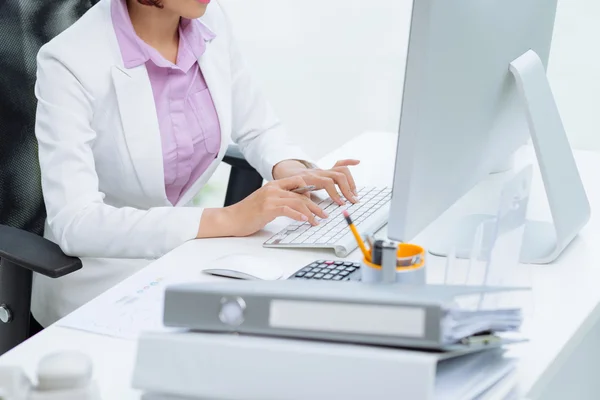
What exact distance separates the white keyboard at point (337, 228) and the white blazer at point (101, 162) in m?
0.16

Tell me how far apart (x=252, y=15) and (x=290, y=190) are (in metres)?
2.37

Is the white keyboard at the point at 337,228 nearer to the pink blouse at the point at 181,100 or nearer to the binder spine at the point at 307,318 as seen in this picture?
the pink blouse at the point at 181,100

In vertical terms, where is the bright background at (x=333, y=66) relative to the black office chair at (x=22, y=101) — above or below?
above

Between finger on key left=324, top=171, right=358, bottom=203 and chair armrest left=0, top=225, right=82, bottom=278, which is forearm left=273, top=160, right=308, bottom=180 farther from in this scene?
chair armrest left=0, top=225, right=82, bottom=278

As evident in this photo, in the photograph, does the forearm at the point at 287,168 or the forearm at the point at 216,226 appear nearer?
the forearm at the point at 216,226

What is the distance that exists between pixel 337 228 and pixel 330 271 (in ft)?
0.65

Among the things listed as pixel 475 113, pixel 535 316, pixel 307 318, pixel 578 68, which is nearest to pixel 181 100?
pixel 475 113

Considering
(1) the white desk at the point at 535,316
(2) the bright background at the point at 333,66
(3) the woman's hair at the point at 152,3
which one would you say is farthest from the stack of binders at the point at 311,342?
(2) the bright background at the point at 333,66

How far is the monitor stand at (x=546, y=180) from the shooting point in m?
1.38

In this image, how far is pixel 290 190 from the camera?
161 cm

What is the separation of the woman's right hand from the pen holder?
0.47 meters

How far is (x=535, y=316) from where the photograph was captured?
4.07 ft

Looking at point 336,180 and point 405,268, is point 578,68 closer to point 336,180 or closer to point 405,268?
point 336,180

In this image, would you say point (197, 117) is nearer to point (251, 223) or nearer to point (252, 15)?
point (251, 223)
